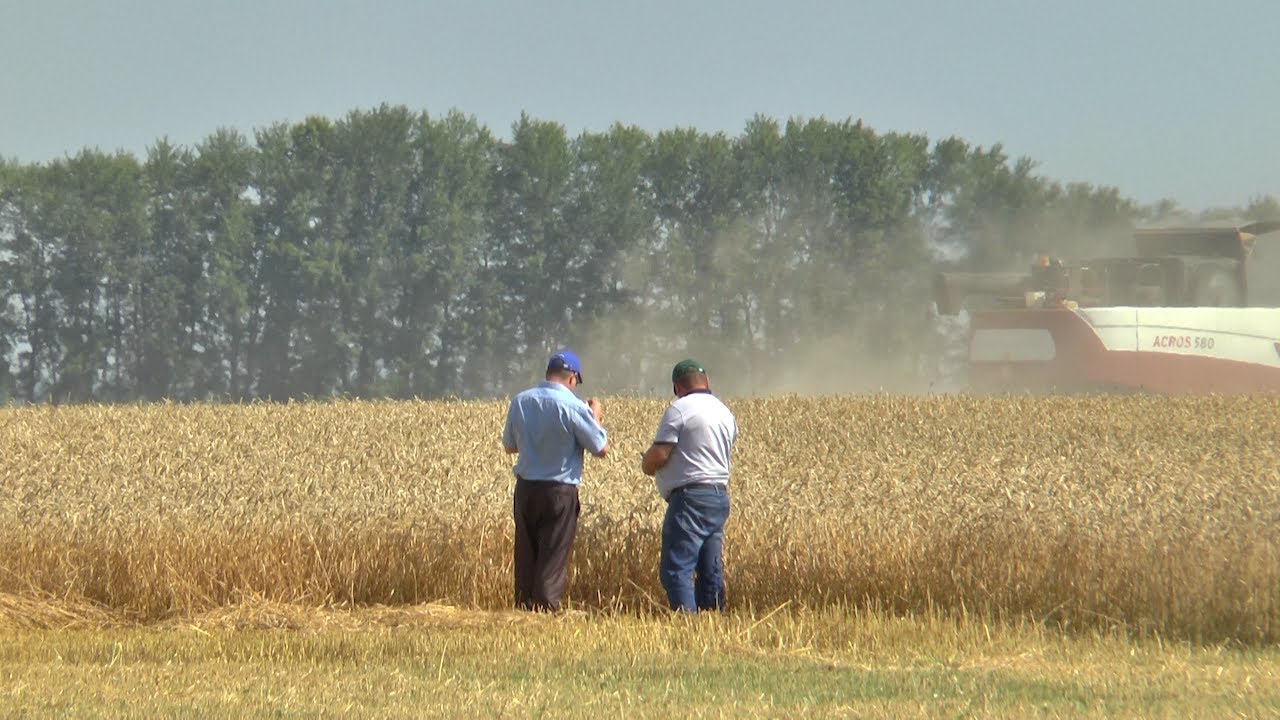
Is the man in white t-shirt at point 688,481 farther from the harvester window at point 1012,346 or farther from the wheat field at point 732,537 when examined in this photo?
the harvester window at point 1012,346

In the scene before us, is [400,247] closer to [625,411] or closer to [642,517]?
[625,411]

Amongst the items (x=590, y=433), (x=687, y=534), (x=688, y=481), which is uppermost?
(x=590, y=433)

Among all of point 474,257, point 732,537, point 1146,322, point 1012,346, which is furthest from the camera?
point 474,257

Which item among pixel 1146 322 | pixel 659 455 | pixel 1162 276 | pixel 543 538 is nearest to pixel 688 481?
pixel 659 455

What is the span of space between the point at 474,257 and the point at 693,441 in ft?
124

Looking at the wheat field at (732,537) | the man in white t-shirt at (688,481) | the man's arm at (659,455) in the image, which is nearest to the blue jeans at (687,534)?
the man in white t-shirt at (688,481)

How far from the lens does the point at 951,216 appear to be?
45.5 meters

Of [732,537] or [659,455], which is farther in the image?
[732,537]

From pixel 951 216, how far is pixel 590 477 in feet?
113

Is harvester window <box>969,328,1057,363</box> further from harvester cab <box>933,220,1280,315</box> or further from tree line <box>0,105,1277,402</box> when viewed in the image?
tree line <box>0,105,1277,402</box>

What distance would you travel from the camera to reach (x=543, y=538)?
9.18 metres

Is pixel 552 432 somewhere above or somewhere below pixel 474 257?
below

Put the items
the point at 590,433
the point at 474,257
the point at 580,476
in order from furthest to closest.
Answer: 1. the point at 474,257
2. the point at 580,476
3. the point at 590,433

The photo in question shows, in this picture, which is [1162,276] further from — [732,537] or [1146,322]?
[732,537]
